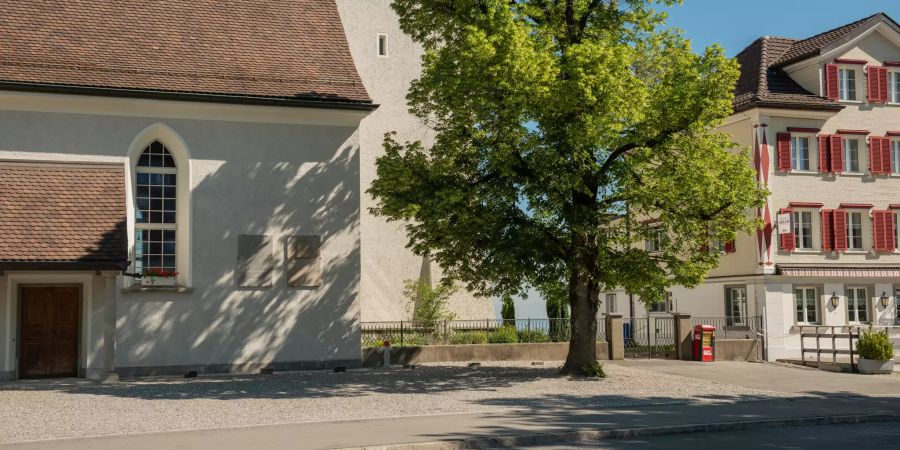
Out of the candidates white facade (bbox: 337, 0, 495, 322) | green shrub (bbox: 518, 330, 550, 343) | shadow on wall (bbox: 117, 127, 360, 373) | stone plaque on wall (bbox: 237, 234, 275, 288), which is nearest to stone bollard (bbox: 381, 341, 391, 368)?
shadow on wall (bbox: 117, 127, 360, 373)

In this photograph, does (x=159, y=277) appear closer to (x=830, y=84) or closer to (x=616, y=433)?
(x=616, y=433)

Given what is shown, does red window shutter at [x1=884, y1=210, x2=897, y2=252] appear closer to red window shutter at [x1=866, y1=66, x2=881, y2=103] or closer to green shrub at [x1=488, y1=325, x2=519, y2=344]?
red window shutter at [x1=866, y1=66, x2=881, y2=103]

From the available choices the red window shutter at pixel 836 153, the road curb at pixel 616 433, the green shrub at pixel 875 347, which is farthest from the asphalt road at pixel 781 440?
the red window shutter at pixel 836 153

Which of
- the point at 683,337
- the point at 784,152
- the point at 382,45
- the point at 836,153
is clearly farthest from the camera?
the point at 382,45

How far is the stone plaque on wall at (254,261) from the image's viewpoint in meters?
23.3

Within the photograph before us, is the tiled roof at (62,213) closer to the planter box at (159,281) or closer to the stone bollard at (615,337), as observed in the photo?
the planter box at (159,281)

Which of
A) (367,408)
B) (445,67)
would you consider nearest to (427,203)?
(445,67)

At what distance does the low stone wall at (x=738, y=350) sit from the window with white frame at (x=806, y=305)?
3.96 meters

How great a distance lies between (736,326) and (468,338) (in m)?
11.1

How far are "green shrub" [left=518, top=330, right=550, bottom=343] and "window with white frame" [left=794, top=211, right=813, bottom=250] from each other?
11337 mm

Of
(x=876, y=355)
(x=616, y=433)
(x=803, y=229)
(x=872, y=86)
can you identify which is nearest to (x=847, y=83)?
(x=872, y=86)

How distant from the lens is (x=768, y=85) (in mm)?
34844

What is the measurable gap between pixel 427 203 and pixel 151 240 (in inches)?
299

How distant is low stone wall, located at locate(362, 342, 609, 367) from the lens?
85.9 ft
